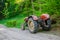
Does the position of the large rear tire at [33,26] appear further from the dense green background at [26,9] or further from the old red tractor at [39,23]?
the dense green background at [26,9]

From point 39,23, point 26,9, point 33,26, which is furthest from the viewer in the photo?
point 26,9

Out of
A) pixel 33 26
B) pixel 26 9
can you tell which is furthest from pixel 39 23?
pixel 26 9

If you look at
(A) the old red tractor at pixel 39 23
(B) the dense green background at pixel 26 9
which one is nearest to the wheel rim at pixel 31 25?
(A) the old red tractor at pixel 39 23

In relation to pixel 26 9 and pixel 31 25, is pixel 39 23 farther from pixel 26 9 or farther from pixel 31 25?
pixel 26 9

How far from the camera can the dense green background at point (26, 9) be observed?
1128 centimetres

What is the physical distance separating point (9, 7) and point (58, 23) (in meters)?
13.9

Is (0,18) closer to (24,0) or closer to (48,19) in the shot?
(24,0)

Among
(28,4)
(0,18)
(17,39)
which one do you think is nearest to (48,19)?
(17,39)

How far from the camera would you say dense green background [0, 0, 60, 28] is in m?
11.3

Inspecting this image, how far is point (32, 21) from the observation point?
1150 centimetres

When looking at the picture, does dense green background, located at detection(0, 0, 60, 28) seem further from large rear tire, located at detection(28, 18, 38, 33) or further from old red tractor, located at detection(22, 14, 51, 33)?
large rear tire, located at detection(28, 18, 38, 33)

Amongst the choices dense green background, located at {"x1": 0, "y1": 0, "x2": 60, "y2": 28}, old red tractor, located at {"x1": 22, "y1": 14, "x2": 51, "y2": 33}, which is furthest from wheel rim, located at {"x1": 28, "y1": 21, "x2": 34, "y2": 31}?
dense green background, located at {"x1": 0, "y1": 0, "x2": 60, "y2": 28}

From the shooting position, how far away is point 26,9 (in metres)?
17.8

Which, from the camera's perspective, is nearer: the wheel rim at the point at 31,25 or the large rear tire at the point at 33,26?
the large rear tire at the point at 33,26
